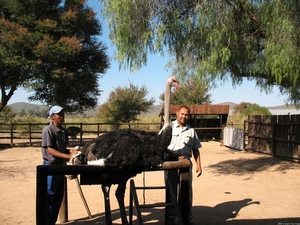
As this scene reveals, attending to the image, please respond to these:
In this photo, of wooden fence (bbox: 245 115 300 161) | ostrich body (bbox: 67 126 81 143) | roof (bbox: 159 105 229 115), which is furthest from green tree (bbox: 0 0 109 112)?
wooden fence (bbox: 245 115 300 161)

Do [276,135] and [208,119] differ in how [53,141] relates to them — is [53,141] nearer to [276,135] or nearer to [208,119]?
[276,135]

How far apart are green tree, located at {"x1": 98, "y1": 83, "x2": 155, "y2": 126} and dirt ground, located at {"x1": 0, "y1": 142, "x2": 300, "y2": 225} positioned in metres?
18.3

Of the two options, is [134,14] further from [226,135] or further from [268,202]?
[226,135]

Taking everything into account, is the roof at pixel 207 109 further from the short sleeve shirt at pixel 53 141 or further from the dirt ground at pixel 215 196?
the short sleeve shirt at pixel 53 141

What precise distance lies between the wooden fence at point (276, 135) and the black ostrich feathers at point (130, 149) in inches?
358

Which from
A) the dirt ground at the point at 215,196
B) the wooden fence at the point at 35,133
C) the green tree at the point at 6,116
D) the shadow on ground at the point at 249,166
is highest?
the green tree at the point at 6,116

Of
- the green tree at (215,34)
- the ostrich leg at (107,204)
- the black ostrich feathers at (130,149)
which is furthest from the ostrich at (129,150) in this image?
the green tree at (215,34)

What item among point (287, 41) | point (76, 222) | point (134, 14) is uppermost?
point (134, 14)

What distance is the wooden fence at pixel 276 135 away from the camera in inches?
433

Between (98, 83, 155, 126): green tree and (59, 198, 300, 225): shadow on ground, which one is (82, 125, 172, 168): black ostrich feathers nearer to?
(59, 198, 300, 225): shadow on ground

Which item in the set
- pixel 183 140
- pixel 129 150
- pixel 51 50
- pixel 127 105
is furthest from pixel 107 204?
pixel 127 105

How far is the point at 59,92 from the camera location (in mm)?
16656

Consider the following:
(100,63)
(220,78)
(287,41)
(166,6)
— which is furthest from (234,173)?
(100,63)

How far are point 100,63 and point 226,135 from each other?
7105 mm
